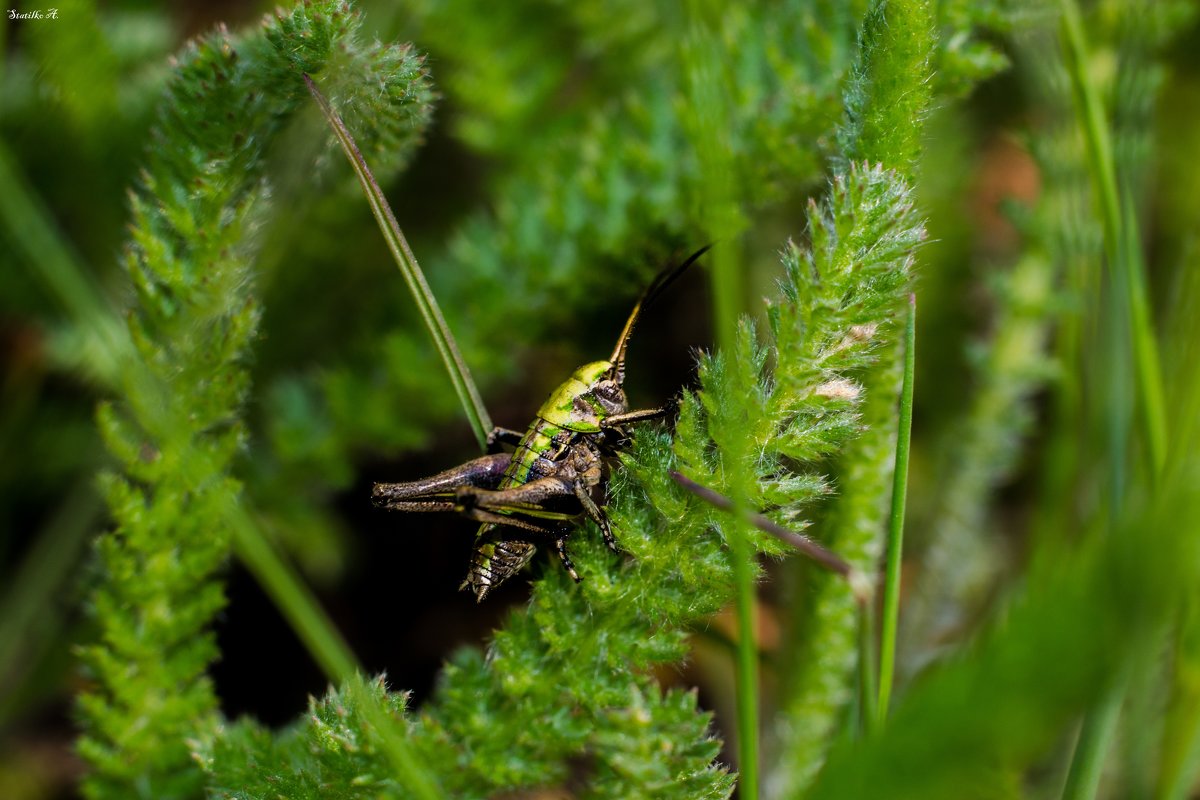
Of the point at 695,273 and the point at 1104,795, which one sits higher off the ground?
the point at 695,273

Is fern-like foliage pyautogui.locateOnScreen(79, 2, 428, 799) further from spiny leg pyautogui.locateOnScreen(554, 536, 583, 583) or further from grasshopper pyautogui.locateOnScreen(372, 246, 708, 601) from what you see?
spiny leg pyautogui.locateOnScreen(554, 536, 583, 583)

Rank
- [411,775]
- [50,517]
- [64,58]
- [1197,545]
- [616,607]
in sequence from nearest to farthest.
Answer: [1197,545], [411,775], [616,607], [64,58], [50,517]

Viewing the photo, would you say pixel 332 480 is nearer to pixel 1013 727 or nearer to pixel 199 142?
pixel 199 142

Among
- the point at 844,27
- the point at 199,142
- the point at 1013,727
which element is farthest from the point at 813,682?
the point at 199,142

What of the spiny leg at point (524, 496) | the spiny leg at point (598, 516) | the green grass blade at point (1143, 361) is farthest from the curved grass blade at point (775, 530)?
the green grass blade at point (1143, 361)

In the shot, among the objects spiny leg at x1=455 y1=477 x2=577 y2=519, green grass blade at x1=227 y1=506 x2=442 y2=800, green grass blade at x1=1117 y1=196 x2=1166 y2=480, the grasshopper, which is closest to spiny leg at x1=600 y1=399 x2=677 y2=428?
the grasshopper

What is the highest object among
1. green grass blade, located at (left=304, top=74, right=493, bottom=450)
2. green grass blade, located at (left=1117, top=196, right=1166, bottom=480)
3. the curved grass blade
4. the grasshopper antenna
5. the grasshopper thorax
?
green grass blade, located at (left=304, top=74, right=493, bottom=450)
